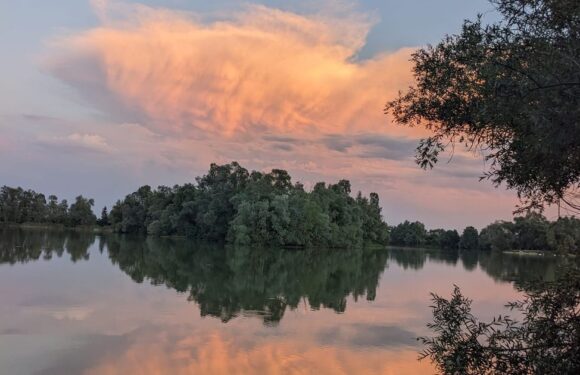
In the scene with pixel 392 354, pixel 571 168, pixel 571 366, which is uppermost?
→ pixel 571 168

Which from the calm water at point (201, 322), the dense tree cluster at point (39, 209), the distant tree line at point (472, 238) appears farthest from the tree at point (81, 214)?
the calm water at point (201, 322)

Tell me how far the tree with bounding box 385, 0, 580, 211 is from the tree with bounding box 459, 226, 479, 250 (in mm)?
135182

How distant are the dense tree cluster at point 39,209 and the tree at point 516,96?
119856 millimetres

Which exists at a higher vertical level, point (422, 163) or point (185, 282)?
point (422, 163)

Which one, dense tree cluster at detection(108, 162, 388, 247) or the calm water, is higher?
dense tree cluster at detection(108, 162, 388, 247)

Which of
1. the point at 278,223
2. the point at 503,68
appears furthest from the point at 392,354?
the point at 278,223

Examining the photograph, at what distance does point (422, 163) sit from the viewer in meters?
6.74

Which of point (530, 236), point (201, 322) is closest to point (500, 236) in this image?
point (530, 236)

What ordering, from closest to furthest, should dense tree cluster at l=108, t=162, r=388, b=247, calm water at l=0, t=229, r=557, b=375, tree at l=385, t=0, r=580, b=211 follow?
tree at l=385, t=0, r=580, b=211 → calm water at l=0, t=229, r=557, b=375 → dense tree cluster at l=108, t=162, r=388, b=247

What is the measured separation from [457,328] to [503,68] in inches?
120

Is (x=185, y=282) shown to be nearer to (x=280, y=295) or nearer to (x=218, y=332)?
(x=280, y=295)

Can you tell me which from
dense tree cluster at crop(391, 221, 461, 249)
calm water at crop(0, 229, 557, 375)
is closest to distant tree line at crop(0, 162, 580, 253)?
dense tree cluster at crop(391, 221, 461, 249)

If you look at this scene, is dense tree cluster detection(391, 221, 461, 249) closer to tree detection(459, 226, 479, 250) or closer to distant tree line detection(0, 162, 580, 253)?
tree detection(459, 226, 479, 250)

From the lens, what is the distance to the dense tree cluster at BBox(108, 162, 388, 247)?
7288 centimetres
